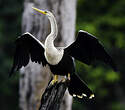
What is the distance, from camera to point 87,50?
3297mm

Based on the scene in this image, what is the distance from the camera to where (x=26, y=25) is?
5.17 meters

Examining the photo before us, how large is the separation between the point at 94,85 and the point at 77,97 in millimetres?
6223

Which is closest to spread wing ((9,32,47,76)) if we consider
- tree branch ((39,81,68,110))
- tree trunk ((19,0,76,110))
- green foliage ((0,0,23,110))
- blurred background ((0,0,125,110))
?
tree branch ((39,81,68,110))

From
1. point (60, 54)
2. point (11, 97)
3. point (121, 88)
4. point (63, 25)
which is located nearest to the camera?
point (60, 54)

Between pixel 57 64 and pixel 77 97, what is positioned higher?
pixel 57 64

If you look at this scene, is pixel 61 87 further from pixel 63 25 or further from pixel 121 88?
pixel 121 88

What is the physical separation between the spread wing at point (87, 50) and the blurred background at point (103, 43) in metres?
3.89

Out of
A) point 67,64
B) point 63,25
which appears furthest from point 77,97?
point 63,25

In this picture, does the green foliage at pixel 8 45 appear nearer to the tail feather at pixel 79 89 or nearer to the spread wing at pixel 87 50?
the tail feather at pixel 79 89

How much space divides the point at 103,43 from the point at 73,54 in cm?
538

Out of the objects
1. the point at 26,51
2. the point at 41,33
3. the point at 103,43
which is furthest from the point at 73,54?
the point at 103,43

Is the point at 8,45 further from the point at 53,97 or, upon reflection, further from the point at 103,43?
the point at 53,97

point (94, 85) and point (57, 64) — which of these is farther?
point (94, 85)

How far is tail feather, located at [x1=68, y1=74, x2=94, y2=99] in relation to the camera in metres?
3.48
